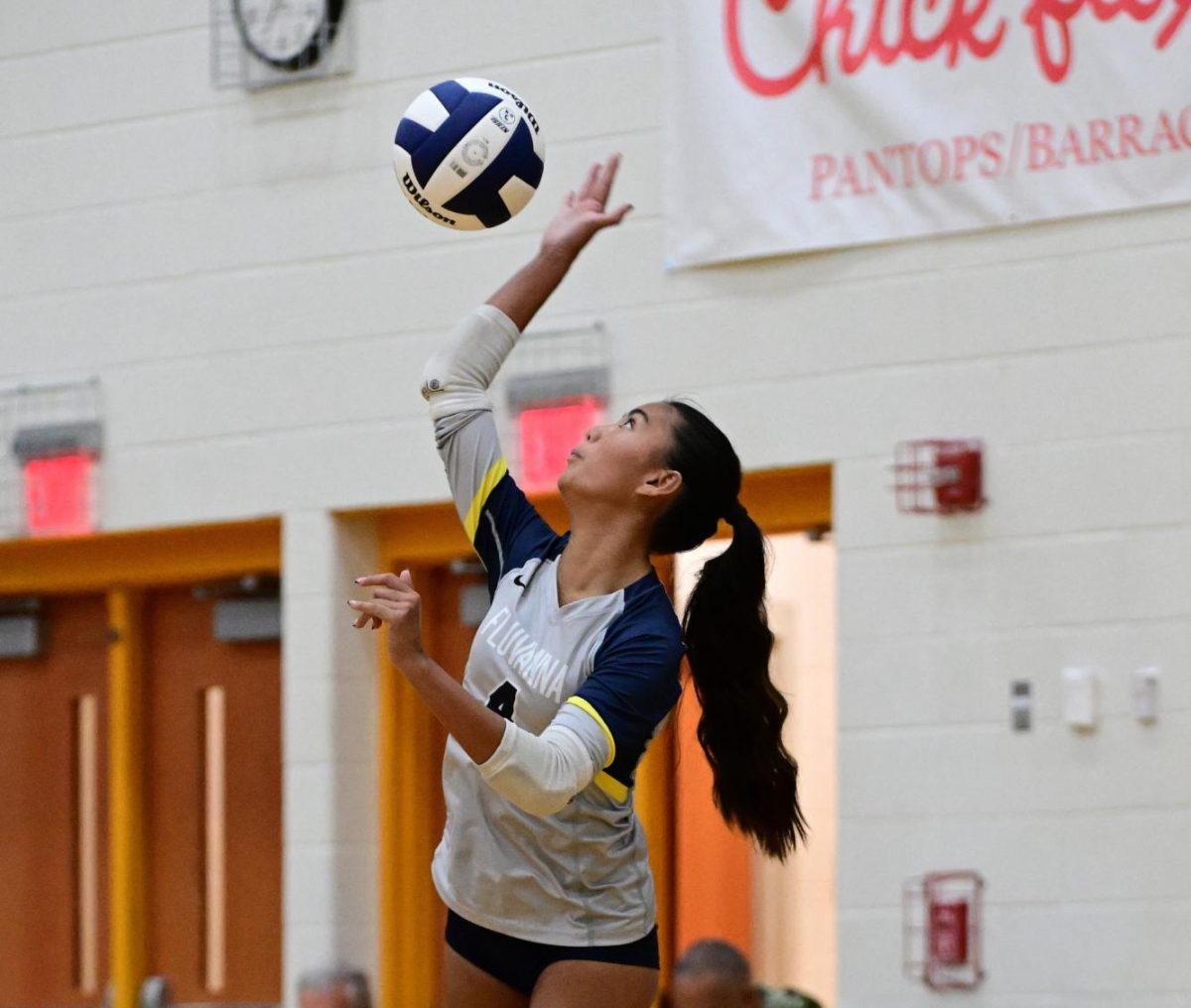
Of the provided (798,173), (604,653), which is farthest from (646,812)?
(604,653)

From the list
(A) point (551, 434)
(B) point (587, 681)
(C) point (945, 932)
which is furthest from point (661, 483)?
(A) point (551, 434)

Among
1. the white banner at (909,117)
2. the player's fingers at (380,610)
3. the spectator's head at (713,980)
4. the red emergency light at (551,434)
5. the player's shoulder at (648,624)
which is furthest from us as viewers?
the red emergency light at (551,434)

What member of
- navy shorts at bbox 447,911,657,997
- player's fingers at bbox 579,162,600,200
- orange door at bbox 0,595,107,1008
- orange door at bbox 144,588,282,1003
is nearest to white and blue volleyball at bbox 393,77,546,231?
player's fingers at bbox 579,162,600,200

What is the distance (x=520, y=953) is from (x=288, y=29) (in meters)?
3.95

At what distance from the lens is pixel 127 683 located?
7.08 m

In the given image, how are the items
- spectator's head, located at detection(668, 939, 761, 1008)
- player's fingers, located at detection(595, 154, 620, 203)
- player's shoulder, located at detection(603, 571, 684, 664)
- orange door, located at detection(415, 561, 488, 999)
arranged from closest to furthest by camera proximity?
player's shoulder, located at detection(603, 571, 684, 664) < player's fingers, located at detection(595, 154, 620, 203) < spectator's head, located at detection(668, 939, 761, 1008) < orange door, located at detection(415, 561, 488, 999)

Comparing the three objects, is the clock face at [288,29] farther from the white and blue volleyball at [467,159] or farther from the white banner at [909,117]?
the white and blue volleyball at [467,159]

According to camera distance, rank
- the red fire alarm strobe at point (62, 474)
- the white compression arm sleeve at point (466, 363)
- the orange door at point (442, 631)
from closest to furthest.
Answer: the white compression arm sleeve at point (466, 363) → the orange door at point (442, 631) → the red fire alarm strobe at point (62, 474)

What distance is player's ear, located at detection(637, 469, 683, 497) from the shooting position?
335cm

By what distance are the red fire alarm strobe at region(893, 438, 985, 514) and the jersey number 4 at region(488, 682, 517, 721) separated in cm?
246

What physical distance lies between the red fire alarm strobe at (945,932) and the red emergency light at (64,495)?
2.77m

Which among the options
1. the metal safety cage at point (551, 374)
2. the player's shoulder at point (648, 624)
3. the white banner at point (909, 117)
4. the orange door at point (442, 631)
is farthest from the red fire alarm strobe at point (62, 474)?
the player's shoulder at point (648, 624)

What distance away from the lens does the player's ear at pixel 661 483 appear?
3.35m

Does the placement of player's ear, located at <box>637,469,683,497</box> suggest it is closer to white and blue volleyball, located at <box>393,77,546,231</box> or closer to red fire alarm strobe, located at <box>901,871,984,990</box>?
white and blue volleyball, located at <box>393,77,546,231</box>
